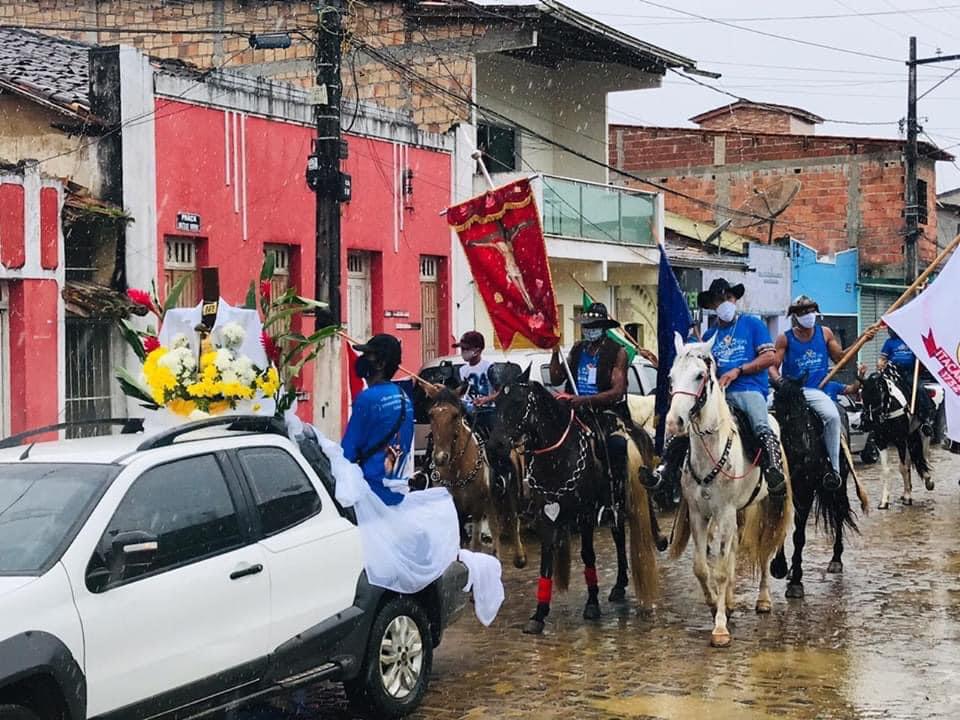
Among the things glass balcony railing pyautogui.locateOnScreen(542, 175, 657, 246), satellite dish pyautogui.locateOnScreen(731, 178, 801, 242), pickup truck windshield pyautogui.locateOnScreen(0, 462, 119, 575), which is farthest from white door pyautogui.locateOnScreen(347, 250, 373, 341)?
satellite dish pyautogui.locateOnScreen(731, 178, 801, 242)

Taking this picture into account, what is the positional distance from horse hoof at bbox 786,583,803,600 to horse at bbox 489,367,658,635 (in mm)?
1449

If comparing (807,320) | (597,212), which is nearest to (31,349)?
(807,320)

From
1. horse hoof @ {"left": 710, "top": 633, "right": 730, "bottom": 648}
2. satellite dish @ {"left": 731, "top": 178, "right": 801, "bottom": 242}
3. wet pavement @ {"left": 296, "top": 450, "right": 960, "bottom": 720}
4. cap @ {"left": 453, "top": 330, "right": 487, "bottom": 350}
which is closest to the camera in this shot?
wet pavement @ {"left": 296, "top": 450, "right": 960, "bottom": 720}

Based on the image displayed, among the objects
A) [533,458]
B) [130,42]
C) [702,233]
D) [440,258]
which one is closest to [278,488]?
[533,458]

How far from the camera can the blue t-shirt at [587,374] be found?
446 inches

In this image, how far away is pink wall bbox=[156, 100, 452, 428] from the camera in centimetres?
1884

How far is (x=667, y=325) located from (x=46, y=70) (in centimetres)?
1301

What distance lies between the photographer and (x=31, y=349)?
16.1 m

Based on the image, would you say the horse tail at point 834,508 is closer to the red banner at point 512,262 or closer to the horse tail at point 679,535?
the horse tail at point 679,535

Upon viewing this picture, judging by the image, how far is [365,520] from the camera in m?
7.89

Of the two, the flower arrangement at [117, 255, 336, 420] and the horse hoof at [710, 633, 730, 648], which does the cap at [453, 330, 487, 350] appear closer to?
the horse hoof at [710, 633, 730, 648]

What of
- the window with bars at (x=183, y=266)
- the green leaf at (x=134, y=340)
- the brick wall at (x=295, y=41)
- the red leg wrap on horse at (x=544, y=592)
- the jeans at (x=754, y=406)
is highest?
the brick wall at (x=295, y=41)

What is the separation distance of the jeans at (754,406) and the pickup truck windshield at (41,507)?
5.98m

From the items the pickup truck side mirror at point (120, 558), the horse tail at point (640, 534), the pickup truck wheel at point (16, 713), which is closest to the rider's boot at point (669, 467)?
the horse tail at point (640, 534)
